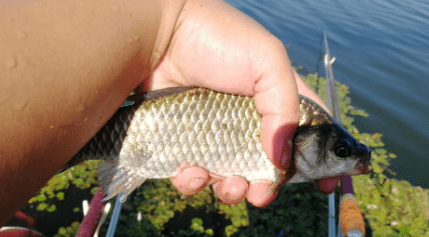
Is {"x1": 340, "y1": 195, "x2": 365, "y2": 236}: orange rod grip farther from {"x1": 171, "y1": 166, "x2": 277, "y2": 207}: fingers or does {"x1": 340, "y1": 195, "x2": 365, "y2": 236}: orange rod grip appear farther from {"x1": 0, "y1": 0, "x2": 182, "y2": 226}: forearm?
{"x1": 0, "y1": 0, "x2": 182, "y2": 226}: forearm

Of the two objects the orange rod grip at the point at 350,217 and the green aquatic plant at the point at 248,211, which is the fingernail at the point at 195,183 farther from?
the green aquatic plant at the point at 248,211

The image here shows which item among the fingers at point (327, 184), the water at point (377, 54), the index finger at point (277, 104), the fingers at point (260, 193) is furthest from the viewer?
the water at point (377, 54)

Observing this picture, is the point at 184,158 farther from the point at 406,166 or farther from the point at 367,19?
the point at 367,19

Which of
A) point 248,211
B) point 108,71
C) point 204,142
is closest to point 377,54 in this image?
point 248,211

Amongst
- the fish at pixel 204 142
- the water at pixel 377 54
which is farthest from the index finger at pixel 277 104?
the water at pixel 377 54

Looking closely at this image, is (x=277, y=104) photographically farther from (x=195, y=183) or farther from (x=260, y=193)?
(x=195, y=183)

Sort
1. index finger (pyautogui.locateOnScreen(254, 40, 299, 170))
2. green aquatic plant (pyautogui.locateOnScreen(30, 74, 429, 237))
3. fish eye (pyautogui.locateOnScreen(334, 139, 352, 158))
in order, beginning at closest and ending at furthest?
index finger (pyautogui.locateOnScreen(254, 40, 299, 170))
fish eye (pyautogui.locateOnScreen(334, 139, 352, 158))
green aquatic plant (pyautogui.locateOnScreen(30, 74, 429, 237))

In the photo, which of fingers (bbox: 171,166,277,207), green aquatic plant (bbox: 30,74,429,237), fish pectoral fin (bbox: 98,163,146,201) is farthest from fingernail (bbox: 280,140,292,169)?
green aquatic plant (bbox: 30,74,429,237)
